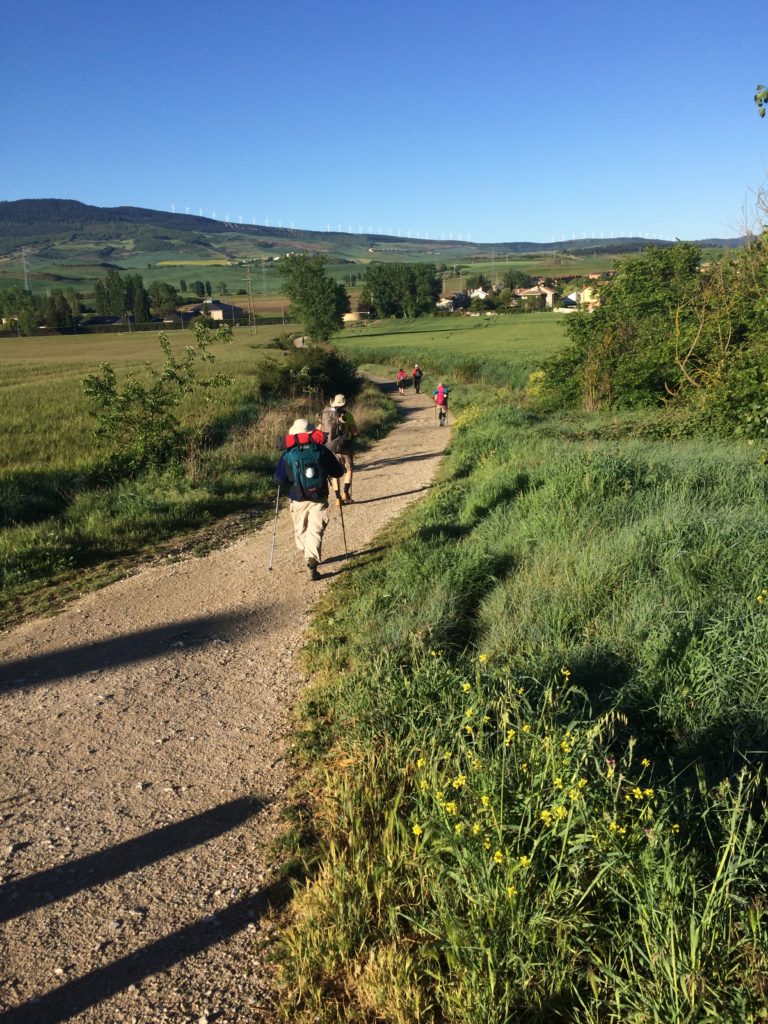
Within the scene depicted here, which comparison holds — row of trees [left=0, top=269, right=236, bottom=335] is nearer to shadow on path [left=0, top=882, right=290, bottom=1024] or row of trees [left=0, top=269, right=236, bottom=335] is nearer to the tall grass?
the tall grass

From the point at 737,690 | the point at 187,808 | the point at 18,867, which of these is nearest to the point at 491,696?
the point at 737,690

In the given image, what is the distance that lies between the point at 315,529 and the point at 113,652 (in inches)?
99.0

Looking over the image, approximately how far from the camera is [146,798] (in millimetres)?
3883

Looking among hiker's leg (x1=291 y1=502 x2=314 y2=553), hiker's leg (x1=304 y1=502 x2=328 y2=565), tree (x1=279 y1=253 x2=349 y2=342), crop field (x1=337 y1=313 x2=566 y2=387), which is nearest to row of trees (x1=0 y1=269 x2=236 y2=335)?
crop field (x1=337 y1=313 x2=566 y2=387)

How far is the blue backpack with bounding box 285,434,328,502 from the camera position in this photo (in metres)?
7.13

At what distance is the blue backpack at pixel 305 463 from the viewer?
281 inches

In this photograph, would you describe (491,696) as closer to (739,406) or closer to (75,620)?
(75,620)

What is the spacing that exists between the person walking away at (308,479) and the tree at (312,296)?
167 ft

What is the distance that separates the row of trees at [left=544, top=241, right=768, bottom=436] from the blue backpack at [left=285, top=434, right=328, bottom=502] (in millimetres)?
10518

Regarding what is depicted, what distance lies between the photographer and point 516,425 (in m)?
16.4

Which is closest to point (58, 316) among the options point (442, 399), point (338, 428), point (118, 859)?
point (442, 399)

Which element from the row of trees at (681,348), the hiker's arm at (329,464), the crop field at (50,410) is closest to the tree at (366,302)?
the crop field at (50,410)

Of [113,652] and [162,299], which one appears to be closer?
[113,652]

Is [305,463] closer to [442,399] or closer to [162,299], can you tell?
[442,399]
